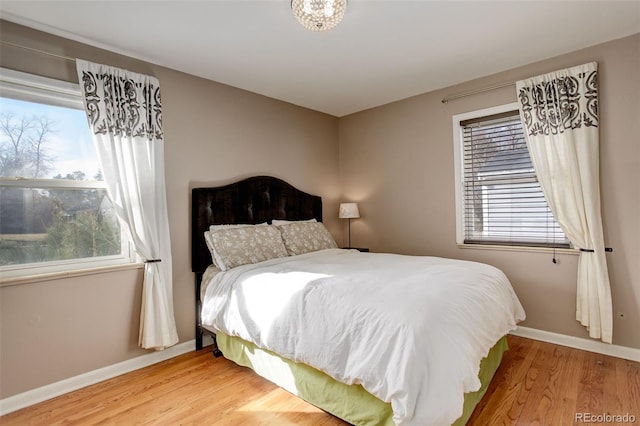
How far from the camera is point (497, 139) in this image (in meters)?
3.22

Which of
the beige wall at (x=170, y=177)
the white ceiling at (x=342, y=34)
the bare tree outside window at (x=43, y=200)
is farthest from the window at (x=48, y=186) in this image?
the white ceiling at (x=342, y=34)

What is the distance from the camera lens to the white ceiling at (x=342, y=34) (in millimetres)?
2072

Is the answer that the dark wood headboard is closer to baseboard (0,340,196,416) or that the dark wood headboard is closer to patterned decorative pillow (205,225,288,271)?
patterned decorative pillow (205,225,288,271)

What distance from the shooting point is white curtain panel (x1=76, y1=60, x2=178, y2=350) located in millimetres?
2412

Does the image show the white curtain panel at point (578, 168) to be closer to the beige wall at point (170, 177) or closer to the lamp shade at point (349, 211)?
the lamp shade at point (349, 211)

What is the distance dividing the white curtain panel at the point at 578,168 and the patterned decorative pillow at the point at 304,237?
210 centimetres

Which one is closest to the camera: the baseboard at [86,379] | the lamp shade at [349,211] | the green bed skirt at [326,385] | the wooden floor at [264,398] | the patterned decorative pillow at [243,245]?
the green bed skirt at [326,385]

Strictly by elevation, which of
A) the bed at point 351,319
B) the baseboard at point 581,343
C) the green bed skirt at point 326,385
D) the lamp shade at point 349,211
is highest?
the lamp shade at point 349,211

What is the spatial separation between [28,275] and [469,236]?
3709 millimetres

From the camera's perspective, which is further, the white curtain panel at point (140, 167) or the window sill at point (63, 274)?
the white curtain panel at point (140, 167)

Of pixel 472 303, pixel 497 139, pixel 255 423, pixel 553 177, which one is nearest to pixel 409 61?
pixel 497 139

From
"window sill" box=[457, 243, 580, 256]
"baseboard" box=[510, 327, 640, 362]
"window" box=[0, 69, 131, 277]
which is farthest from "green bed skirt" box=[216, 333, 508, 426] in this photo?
"window" box=[0, 69, 131, 277]

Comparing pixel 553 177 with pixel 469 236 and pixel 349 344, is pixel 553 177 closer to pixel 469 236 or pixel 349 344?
pixel 469 236

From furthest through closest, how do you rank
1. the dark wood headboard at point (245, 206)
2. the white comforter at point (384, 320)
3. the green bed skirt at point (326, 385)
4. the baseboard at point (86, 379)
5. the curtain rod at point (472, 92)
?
the curtain rod at point (472, 92), the dark wood headboard at point (245, 206), the baseboard at point (86, 379), the green bed skirt at point (326, 385), the white comforter at point (384, 320)
